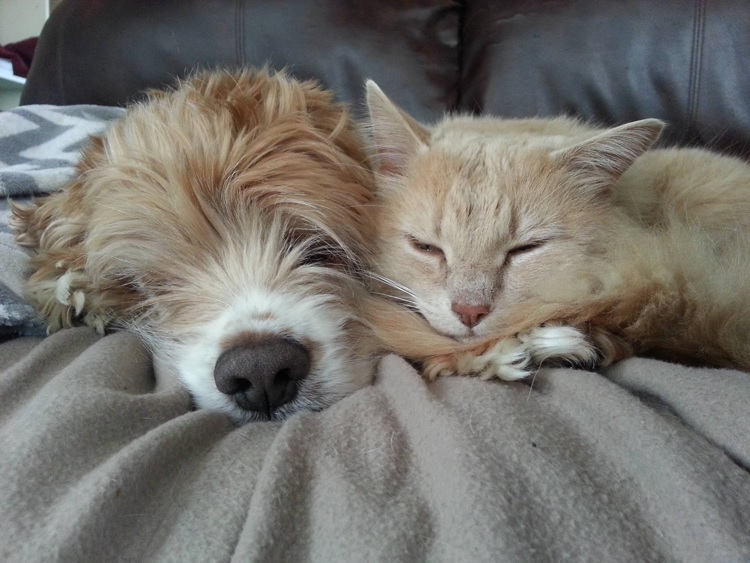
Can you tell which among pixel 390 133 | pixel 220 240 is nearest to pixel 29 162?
pixel 220 240

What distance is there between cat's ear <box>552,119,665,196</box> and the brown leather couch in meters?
0.78

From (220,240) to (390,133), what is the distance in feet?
1.48

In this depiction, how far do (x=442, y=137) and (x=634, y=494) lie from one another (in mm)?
909

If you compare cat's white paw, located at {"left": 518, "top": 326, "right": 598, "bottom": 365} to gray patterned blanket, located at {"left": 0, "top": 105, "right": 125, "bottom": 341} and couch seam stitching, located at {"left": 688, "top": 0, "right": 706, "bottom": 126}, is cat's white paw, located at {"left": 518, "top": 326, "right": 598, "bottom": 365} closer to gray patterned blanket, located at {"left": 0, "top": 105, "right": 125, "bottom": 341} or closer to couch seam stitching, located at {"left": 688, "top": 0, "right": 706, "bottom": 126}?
gray patterned blanket, located at {"left": 0, "top": 105, "right": 125, "bottom": 341}

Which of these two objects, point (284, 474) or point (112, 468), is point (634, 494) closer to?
point (284, 474)

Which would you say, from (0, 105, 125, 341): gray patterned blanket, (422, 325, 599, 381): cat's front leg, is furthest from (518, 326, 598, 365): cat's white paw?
(0, 105, 125, 341): gray patterned blanket

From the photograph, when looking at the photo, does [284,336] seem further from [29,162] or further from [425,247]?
[29,162]

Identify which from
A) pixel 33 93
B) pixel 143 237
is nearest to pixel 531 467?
pixel 143 237

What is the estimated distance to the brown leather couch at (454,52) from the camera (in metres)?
1.66

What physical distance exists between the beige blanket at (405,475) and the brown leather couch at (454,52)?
131 cm

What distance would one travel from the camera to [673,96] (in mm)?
1701

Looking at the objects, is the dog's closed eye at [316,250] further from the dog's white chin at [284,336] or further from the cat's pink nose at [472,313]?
the cat's pink nose at [472,313]

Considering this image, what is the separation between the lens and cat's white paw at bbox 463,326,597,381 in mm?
798

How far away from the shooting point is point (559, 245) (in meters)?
1.07
